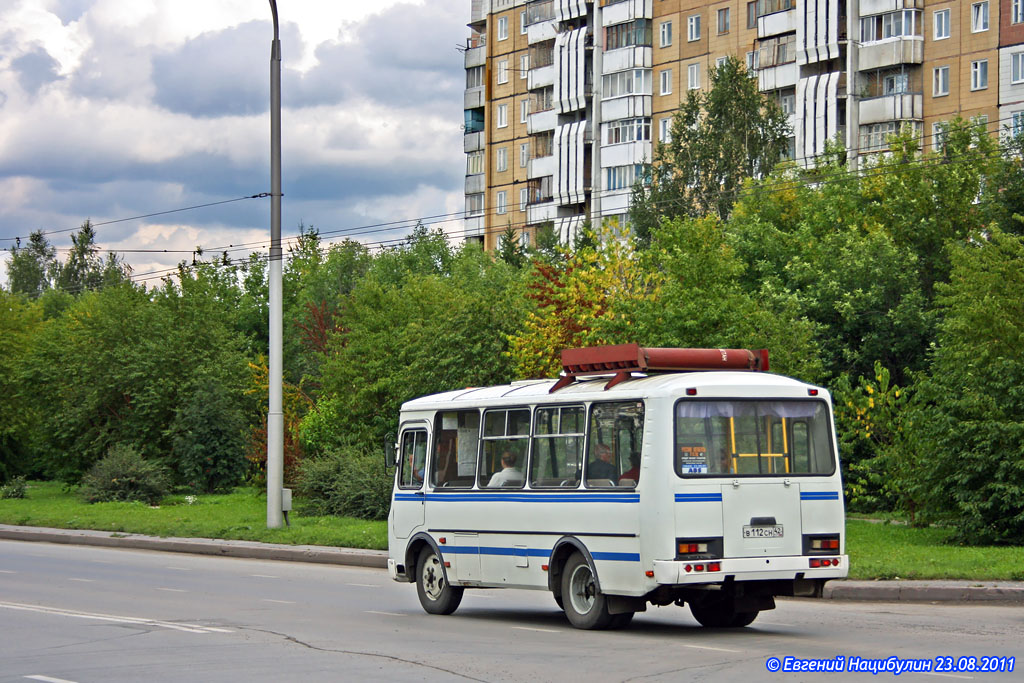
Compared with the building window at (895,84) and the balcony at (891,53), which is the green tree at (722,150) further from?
the building window at (895,84)

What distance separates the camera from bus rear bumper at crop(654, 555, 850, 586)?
500 inches

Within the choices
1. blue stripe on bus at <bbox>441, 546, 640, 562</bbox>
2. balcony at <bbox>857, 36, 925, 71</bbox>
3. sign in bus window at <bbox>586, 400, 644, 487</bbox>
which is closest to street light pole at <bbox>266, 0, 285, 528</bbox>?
blue stripe on bus at <bbox>441, 546, 640, 562</bbox>

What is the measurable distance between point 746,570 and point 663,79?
63.4 m

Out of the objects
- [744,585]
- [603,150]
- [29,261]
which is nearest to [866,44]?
[603,150]

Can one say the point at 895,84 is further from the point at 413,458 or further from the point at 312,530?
the point at 413,458

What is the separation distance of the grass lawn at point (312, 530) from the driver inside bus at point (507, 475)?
5617 millimetres

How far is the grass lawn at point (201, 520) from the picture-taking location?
26938 millimetres

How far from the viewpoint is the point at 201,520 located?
3325 cm

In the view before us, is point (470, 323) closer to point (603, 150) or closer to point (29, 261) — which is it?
point (603, 150)

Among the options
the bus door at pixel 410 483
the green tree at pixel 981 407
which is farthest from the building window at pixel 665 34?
the bus door at pixel 410 483

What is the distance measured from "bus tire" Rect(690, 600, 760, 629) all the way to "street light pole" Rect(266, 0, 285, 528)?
1496cm

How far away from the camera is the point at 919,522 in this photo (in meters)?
25.7

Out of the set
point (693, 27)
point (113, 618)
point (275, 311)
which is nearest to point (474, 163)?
point (693, 27)

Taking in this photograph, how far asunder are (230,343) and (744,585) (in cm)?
3995
